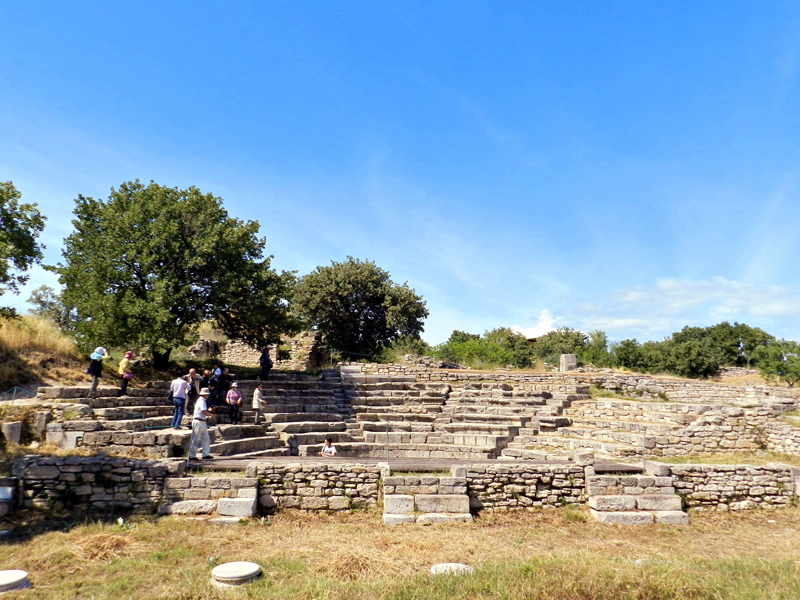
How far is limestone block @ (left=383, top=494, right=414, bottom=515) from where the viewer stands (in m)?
9.08

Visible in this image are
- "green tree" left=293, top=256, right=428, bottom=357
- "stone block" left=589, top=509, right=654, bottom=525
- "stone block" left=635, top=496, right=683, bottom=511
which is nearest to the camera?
"stone block" left=589, top=509, right=654, bottom=525

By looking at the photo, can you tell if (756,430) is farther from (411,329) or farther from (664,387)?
(411,329)

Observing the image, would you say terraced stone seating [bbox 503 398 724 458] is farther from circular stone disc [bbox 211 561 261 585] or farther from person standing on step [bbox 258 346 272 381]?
person standing on step [bbox 258 346 272 381]

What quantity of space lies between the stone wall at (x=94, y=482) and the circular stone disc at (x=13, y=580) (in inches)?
117

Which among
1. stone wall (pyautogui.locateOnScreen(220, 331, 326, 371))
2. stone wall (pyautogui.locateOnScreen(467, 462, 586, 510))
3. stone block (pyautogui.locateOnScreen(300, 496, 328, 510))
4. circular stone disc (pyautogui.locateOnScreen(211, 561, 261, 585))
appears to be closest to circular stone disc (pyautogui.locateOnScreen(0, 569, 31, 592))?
circular stone disc (pyautogui.locateOnScreen(211, 561, 261, 585))

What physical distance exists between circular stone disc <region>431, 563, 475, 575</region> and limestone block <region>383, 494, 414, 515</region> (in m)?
2.46

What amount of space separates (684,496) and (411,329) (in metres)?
23.1

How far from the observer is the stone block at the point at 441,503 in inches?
360

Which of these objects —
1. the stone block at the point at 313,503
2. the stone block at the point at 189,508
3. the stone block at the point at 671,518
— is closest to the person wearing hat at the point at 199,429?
the stone block at the point at 189,508

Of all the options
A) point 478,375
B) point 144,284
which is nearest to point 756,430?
point 478,375

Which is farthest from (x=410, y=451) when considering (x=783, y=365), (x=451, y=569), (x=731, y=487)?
(x=783, y=365)

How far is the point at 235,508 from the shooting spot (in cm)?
876

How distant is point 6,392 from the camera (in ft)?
41.3

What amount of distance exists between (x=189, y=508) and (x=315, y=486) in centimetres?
234
